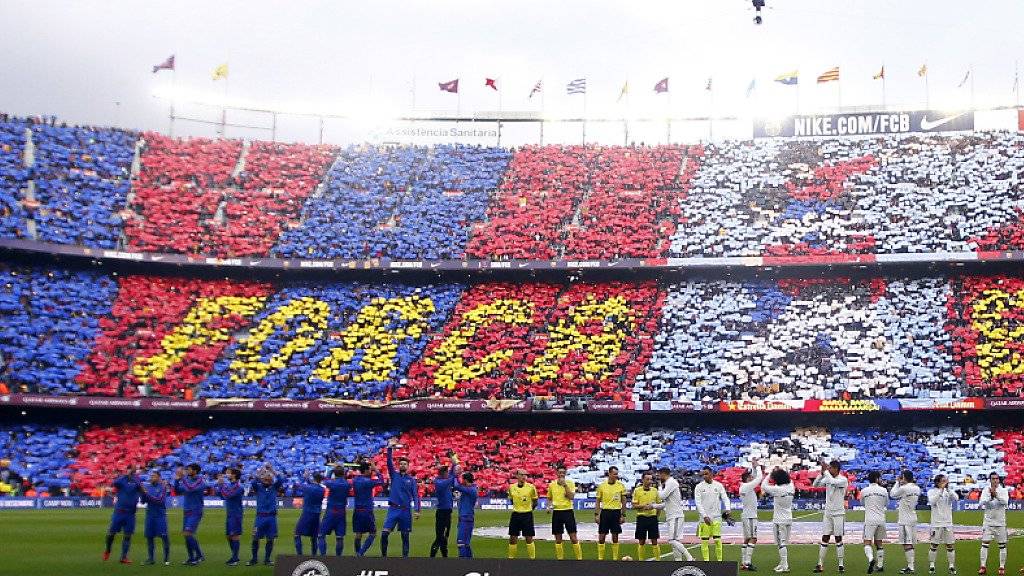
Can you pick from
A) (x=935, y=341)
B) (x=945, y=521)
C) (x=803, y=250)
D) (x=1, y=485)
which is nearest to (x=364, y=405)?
(x=1, y=485)

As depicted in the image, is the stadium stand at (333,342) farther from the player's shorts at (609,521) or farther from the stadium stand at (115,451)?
the player's shorts at (609,521)

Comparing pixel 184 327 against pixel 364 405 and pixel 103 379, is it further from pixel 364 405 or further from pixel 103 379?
pixel 364 405

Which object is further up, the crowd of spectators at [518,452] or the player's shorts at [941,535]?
the player's shorts at [941,535]

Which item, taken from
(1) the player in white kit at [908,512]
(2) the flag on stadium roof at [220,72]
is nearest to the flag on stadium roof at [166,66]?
(2) the flag on stadium roof at [220,72]

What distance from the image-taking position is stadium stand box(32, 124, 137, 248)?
60312mm

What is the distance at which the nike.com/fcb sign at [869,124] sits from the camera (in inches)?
2785

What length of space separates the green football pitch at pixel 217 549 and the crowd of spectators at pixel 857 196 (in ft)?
71.3

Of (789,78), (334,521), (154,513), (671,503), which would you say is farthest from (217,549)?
(789,78)

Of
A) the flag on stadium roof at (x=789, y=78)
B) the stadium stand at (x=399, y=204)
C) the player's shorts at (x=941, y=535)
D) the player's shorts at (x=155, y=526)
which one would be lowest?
the player's shorts at (x=155, y=526)

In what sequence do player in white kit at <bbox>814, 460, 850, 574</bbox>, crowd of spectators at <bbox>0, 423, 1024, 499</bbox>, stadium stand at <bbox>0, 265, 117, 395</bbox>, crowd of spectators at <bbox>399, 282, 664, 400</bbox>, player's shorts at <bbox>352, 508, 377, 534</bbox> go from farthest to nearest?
1. crowd of spectators at <bbox>399, 282, 664, 400</bbox>
2. stadium stand at <bbox>0, 265, 117, 395</bbox>
3. crowd of spectators at <bbox>0, 423, 1024, 499</bbox>
4. player's shorts at <bbox>352, 508, 377, 534</bbox>
5. player in white kit at <bbox>814, 460, 850, 574</bbox>

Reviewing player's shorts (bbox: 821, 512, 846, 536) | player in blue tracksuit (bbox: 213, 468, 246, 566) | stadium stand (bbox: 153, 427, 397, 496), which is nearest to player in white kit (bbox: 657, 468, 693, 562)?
player's shorts (bbox: 821, 512, 846, 536)

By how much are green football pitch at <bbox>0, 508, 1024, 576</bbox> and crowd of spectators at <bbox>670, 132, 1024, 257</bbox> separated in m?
21.7

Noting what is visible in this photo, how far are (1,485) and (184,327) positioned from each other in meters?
14.6

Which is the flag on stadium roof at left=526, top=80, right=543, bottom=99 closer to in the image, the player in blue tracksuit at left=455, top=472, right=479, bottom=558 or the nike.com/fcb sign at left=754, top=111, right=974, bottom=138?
the nike.com/fcb sign at left=754, top=111, right=974, bottom=138
